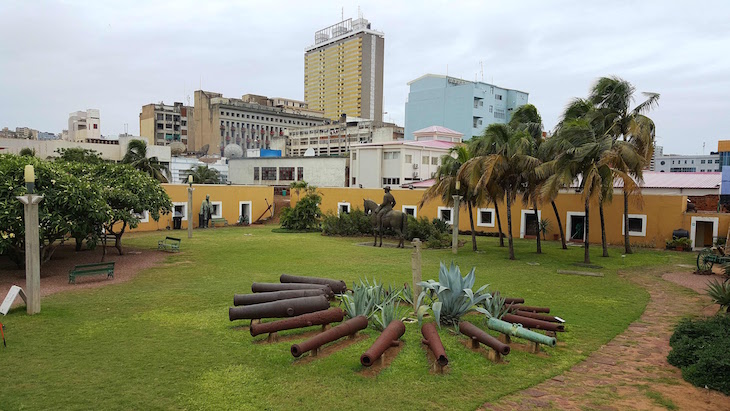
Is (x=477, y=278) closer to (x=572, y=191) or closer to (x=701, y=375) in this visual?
(x=701, y=375)

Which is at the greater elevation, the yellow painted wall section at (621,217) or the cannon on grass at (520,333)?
the yellow painted wall section at (621,217)

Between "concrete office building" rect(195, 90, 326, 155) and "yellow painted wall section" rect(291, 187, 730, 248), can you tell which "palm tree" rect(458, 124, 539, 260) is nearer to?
"yellow painted wall section" rect(291, 187, 730, 248)

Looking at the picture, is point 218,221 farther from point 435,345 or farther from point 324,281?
point 435,345

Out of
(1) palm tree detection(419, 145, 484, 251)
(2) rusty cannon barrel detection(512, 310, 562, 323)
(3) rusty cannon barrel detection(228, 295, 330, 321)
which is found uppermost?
(1) palm tree detection(419, 145, 484, 251)

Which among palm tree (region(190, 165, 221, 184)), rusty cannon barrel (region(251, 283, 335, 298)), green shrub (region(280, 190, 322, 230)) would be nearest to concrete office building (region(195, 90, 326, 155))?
palm tree (region(190, 165, 221, 184))

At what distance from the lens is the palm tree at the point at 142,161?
3680 centimetres

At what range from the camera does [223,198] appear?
3531 cm

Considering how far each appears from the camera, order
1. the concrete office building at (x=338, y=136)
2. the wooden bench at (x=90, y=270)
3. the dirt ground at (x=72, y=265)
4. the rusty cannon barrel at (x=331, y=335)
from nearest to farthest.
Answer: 1. the rusty cannon barrel at (x=331, y=335)
2. the dirt ground at (x=72, y=265)
3. the wooden bench at (x=90, y=270)
4. the concrete office building at (x=338, y=136)

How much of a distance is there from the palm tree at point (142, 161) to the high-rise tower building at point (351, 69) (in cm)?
9132

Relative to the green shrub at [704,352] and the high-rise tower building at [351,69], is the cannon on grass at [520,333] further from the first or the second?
the high-rise tower building at [351,69]

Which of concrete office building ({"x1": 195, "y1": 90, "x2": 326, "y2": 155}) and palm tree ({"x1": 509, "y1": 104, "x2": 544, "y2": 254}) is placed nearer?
palm tree ({"x1": 509, "y1": 104, "x2": 544, "y2": 254})

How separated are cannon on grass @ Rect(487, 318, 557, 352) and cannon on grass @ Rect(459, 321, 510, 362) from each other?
0.53 m

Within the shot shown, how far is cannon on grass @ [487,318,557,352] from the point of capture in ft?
28.1

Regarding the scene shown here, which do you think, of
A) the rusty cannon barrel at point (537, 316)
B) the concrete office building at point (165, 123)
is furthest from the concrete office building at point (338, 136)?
the rusty cannon barrel at point (537, 316)
